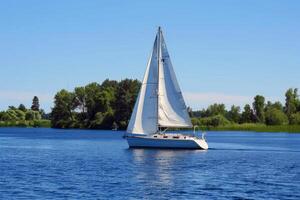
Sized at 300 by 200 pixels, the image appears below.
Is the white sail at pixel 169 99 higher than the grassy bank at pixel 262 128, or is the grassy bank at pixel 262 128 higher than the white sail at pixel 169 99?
the white sail at pixel 169 99

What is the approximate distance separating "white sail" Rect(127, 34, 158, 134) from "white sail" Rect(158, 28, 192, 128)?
782mm

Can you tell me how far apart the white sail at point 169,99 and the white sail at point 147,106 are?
78 centimetres

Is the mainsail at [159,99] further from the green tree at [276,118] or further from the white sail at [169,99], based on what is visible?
the green tree at [276,118]

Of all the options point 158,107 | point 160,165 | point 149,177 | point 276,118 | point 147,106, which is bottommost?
point 149,177

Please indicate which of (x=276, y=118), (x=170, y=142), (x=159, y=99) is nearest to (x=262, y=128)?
(x=276, y=118)

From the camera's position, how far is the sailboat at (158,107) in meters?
80.6

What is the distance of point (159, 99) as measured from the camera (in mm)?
82000

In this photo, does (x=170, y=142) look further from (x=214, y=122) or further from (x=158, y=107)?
(x=214, y=122)

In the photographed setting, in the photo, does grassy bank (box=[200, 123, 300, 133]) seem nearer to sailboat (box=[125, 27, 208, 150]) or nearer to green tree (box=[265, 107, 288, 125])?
green tree (box=[265, 107, 288, 125])

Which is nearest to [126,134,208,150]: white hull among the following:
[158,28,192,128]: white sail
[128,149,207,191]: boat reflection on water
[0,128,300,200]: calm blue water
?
[128,149,207,191]: boat reflection on water

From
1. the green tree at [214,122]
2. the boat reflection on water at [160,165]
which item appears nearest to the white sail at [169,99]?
the boat reflection on water at [160,165]

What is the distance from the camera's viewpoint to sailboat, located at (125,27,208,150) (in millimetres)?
80562

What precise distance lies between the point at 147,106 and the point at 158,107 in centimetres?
150

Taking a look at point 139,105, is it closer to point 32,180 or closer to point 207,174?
point 207,174
